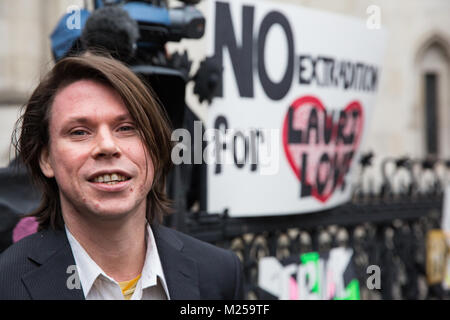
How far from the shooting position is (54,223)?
1.66 metres

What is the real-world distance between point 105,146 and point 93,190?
113 millimetres

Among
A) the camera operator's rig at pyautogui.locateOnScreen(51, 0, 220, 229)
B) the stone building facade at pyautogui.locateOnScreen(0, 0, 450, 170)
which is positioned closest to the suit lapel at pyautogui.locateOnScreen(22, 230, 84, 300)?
the camera operator's rig at pyautogui.locateOnScreen(51, 0, 220, 229)

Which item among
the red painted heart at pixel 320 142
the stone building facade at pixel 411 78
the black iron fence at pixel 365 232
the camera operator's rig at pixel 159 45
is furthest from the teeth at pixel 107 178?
the stone building facade at pixel 411 78

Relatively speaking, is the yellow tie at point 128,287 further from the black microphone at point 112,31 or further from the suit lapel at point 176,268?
the black microphone at point 112,31

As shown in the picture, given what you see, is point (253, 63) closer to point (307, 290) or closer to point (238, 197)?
point (238, 197)

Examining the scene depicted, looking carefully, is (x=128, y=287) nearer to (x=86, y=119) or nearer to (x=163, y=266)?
(x=163, y=266)

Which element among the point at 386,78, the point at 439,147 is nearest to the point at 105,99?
the point at 386,78

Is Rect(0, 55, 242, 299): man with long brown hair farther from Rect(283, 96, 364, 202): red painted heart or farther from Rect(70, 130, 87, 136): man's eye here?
Rect(283, 96, 364, 202): red painted heart

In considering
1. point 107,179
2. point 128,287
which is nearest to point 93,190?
point 107,179

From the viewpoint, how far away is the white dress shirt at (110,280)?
1.54 meters

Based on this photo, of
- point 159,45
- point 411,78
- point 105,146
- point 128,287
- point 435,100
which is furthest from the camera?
point 435,100

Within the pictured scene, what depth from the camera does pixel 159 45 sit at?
2.46 meters

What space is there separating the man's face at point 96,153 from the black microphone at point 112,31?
0.57m

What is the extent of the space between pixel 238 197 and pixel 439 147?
782cm
